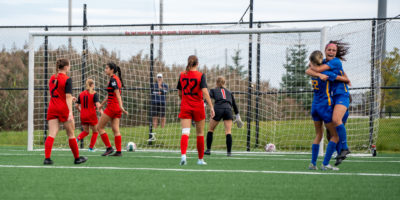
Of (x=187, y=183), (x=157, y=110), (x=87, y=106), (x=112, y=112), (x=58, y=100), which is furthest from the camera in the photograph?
(x=157, y=110)

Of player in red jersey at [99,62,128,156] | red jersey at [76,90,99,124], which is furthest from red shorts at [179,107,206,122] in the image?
red jersey at [76,90,99,124]

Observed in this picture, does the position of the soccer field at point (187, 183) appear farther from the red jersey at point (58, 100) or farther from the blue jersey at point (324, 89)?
the blue jersey at point (324, 89)

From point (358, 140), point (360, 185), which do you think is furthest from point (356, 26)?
point (360, 185)

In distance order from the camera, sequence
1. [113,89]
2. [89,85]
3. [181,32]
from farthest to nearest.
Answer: [181,32], [89,85], [113,89]

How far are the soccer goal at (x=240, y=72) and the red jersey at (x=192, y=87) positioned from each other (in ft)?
12.7

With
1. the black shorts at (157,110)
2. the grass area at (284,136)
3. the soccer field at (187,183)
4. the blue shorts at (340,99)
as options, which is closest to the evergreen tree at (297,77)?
the grass area at (284,136)

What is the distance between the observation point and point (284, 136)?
521 inches

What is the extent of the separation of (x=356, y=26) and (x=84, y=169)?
8062 mm

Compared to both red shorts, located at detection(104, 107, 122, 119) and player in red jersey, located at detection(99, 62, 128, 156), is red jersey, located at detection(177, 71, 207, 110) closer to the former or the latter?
player in red jersey, located at detection(99, 62, 128, 156)

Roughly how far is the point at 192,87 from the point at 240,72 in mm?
5167

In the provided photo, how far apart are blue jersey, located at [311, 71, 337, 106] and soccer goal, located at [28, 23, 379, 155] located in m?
4.52

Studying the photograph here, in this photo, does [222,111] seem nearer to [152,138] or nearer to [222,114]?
[222,114]

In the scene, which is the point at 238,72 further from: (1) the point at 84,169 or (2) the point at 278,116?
A: (1) the point at 84,169

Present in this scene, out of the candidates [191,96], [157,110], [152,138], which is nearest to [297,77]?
[157,110]
